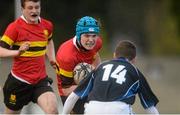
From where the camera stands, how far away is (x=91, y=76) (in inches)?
326

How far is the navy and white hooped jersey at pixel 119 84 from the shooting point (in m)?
8.02

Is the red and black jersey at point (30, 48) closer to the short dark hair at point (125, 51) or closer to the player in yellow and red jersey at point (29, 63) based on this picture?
the player in yellow and red jersey at point (29, 63)

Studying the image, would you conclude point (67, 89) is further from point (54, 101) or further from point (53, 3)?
point (53, 3)

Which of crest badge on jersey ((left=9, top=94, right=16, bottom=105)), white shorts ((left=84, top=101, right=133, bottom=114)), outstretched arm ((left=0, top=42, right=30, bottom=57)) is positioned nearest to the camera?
white shorts ((left=84, top=101, right=133, bottom=114))

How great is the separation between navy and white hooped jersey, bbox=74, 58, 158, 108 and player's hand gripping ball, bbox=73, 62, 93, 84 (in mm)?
910

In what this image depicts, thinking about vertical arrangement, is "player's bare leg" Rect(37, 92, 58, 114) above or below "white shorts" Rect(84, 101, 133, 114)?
below

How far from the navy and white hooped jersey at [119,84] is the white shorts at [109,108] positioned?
4 centimetres

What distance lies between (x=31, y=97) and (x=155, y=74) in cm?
1743

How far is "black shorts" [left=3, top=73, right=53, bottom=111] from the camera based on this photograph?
9211 millimetres

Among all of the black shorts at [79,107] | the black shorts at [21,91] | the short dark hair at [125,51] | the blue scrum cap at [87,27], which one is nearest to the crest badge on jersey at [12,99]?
the black shorts at [21,91]

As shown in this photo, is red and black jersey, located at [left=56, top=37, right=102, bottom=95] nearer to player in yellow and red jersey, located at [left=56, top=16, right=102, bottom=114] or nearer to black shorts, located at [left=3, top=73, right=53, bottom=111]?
player in yellow and red jersey, located at [left=56, top=16, right=102, bottom=114]

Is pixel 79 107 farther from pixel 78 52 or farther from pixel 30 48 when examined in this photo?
pixel 30 48

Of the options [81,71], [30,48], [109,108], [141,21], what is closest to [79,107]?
[81,71]

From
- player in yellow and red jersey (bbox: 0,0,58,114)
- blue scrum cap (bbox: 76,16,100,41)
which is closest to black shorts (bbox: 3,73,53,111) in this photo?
player in yellow and red jersey (bbox: 0,0,58,114)
